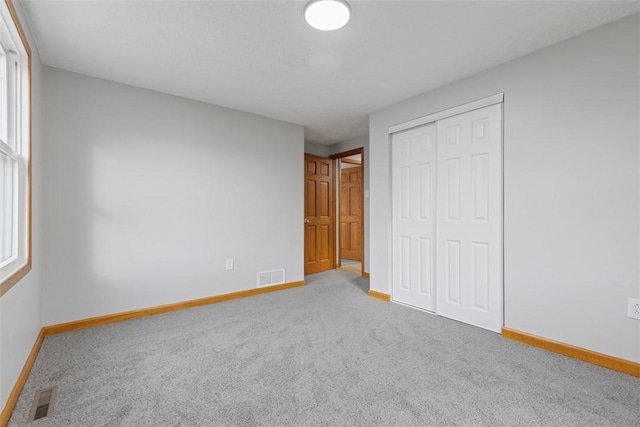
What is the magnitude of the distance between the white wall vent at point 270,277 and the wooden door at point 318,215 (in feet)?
3.31

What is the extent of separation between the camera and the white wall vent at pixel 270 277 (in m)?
4.01

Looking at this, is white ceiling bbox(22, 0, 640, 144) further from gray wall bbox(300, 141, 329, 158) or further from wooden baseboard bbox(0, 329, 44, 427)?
wooden baseboard bbox(0, 329, 44, 427)

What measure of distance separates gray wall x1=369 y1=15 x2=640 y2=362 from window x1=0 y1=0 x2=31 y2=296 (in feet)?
11.6

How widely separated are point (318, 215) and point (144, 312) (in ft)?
10.1

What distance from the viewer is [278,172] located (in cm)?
422

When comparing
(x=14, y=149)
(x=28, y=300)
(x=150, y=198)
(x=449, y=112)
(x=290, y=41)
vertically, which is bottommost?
(x=28, y=300)

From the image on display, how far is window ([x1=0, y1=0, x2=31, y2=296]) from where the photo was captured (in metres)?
1.77

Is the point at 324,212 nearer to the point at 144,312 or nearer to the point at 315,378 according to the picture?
the point at 144,312

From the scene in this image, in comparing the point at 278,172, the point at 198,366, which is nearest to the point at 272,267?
the point at 278,172

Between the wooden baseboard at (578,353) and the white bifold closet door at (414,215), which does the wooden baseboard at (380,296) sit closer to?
the white bifold closet door at (414,215)

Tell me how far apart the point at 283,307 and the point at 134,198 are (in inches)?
77.5

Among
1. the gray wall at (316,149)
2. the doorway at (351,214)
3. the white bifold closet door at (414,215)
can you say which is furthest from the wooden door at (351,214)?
the white bifold closet door at (414,215)

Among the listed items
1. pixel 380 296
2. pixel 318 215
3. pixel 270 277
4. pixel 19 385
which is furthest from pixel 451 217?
pixel 19 385

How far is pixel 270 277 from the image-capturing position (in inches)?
161
